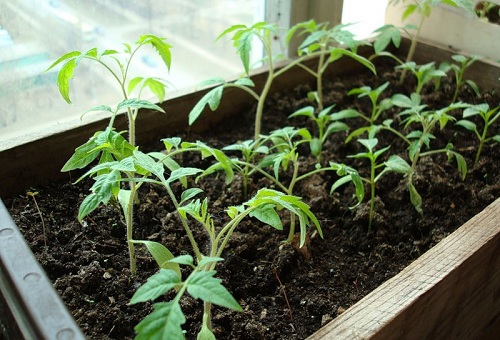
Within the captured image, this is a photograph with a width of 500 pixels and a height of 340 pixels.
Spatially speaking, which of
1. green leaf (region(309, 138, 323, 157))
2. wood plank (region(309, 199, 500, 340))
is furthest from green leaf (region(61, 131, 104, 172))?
green leaf (region(309, 138, 323, 157))

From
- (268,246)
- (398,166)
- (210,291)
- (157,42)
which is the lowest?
(268,246)

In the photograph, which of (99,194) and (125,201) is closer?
(99,194)

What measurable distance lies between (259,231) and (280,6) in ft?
2.60

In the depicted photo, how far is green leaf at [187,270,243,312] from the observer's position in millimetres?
622

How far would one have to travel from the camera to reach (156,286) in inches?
25.7

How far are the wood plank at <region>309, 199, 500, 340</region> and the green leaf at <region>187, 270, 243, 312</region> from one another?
0.73ft

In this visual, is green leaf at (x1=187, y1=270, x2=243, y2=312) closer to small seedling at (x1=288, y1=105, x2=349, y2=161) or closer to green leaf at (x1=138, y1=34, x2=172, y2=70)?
green leaf at (x1=138, y1=34, x2=172, y2=70)

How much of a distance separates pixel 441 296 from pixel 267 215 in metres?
0.34

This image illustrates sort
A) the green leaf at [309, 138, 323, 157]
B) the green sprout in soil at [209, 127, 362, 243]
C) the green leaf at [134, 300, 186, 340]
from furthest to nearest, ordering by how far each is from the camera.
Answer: the green leaf at [309, 138, 323, 157] < the green sprout in soil at [209, 127, 362, 243] < the green leaf at [134, 300, 186, 340]

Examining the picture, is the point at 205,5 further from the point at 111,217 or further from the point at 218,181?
the point at 111,217

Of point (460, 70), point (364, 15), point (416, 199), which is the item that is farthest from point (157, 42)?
point (364, 15)

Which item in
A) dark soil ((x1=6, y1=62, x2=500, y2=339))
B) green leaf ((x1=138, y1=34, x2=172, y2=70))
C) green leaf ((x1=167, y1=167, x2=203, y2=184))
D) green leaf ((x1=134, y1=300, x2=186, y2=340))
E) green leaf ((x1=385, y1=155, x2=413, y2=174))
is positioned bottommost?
dark soil ((x1=6, y1=62, x2=500, y2=339))

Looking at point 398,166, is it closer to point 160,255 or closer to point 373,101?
point 373,101

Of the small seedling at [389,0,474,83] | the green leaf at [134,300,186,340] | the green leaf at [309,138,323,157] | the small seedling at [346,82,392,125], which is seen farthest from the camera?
the small seedling at [389,0,474,83]
